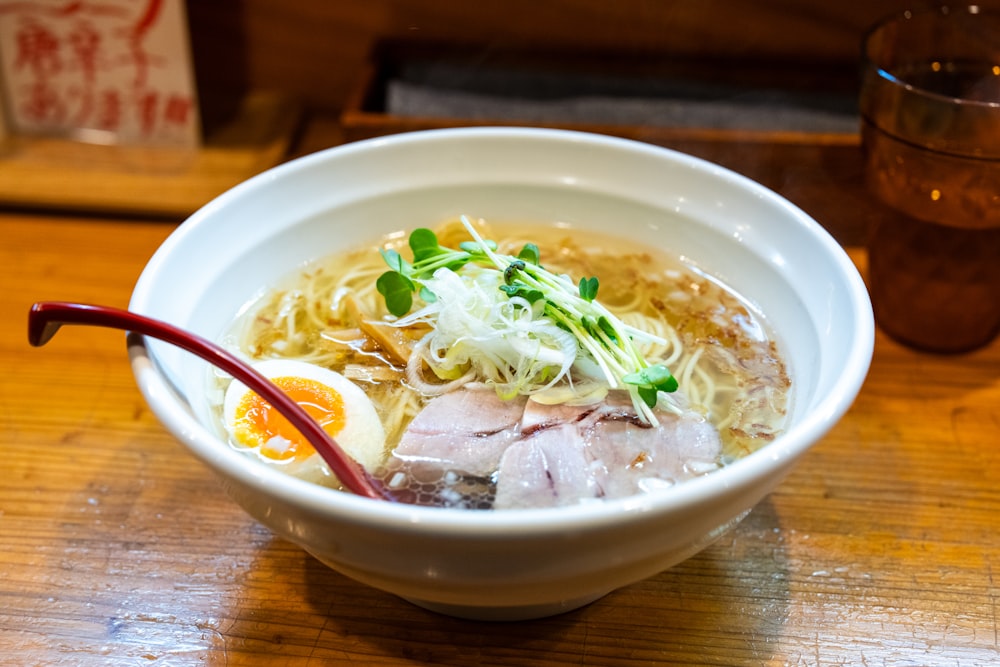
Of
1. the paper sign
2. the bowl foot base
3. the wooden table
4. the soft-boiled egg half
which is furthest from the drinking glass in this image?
the paper sign

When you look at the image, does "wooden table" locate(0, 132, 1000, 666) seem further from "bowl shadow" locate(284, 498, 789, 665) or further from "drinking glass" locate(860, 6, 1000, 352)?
"drinking glass" locate(860, 6, 1000, 352)

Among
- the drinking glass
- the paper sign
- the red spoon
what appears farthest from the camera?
the paper sign

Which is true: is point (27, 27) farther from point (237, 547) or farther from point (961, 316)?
point (961, 316)

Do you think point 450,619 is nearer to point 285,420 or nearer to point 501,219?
point 285,420

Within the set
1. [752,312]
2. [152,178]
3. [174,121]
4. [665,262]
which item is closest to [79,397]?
[152,178]

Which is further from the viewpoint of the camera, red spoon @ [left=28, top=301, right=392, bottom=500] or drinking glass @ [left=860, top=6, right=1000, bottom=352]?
drinking glass @ [left=860, top=6, right=1000, bottom=352]

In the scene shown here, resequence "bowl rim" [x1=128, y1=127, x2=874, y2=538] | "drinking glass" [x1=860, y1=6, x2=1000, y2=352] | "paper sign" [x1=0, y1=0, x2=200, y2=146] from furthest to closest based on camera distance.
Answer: "paper sign" [x1=0, y1=0, x2=200, y2=146]
"drinking glass" [x1=860, y1=6, x2=1000, y2=352]
"bowl rim" [x1=128, y1=127, x2=874, y2=538]

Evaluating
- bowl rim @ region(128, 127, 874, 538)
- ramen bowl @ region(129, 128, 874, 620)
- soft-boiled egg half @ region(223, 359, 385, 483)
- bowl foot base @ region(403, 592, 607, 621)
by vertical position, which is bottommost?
bowl foot base @ region(403, 592, 607, 621)

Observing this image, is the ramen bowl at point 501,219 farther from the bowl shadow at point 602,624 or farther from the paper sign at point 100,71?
the paper sign at point 100,71
